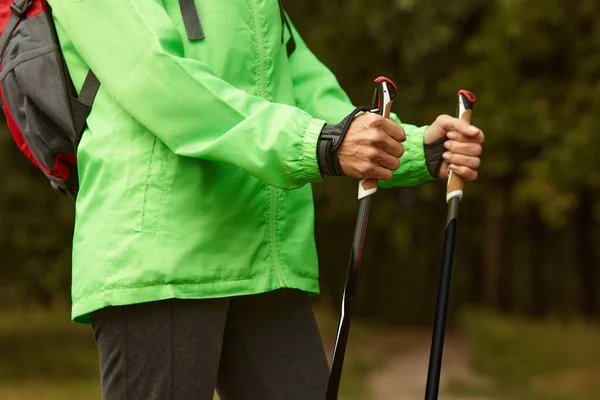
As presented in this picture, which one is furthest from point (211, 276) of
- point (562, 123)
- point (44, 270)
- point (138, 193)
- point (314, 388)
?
point (44, 270)

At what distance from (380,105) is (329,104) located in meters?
0.46

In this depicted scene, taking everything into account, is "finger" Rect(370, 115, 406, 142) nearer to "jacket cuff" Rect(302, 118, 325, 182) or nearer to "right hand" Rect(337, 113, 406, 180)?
"right hand" Rect(337, 113, 406, 180)

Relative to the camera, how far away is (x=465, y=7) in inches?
402

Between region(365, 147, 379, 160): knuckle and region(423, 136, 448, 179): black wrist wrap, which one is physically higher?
region(423, 136, 448, 179): black wrist wrap

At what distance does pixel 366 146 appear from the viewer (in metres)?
2.26

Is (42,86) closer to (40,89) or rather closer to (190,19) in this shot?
(40,89)

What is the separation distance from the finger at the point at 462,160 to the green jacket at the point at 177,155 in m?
0.47

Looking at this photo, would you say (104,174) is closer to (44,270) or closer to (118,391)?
(118,391)

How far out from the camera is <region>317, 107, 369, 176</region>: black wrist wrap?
226 cm

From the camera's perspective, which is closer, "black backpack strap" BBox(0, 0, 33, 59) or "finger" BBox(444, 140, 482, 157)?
"black backpack strap" BBox(0, 0, 33, 59)

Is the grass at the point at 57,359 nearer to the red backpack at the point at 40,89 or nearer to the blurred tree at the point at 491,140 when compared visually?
the blurred tree at the point at 491,140

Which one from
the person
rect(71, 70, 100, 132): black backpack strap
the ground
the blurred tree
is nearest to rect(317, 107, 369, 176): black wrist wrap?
the person

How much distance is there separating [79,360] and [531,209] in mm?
6064

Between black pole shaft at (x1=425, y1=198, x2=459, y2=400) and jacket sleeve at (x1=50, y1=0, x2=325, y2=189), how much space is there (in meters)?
0.47
